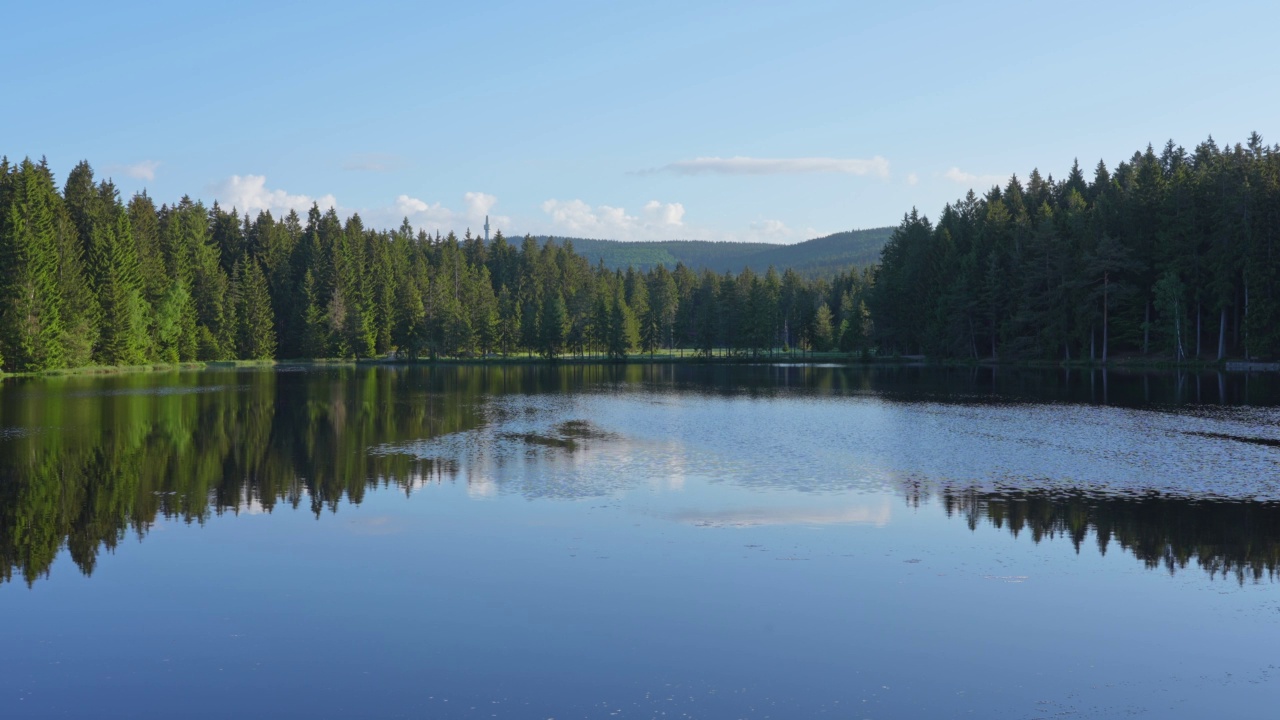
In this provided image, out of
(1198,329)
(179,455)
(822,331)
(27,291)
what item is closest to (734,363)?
(822,331)

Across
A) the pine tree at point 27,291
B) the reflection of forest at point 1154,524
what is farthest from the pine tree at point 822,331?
the reflection of forest at point 1154,524

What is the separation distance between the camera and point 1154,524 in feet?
66.0

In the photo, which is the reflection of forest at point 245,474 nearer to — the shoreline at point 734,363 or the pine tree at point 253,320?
the shoreline at point 734,363

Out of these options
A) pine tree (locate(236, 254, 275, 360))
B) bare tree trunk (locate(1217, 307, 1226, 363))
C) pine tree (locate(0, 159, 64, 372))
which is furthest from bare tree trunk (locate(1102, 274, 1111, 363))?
pine tree (locate(236, 254, 275, 360))

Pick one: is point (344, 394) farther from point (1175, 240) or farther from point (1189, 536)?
point (1175, 240)

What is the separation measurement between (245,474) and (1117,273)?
87215mm

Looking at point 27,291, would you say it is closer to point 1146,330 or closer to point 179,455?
point 179,455

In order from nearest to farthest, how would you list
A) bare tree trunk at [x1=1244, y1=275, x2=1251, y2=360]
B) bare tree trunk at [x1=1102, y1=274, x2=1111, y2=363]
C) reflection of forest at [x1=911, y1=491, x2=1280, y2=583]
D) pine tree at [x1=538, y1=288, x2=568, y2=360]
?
1. reflection of forest at [x1=911, y1=491, x2=1280, y2=583]
2. bare tree trunk at [x1=1244, y1=275, x2=1251, y2=360]
3. bare tree trunk at [x1=1102, y1=274, x2=1111, y2=363]
4. pine tree at [x1=538, y1=288, x2=568, y2=360]

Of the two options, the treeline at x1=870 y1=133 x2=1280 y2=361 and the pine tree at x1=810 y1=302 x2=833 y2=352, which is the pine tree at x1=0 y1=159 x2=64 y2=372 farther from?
the pine tree at x1=810 y1=302 x2=833 y2=352

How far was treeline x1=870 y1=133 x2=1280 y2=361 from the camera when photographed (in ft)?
263

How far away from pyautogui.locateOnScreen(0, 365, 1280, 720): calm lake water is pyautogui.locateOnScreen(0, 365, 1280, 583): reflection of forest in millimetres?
157

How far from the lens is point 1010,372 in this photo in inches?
3371

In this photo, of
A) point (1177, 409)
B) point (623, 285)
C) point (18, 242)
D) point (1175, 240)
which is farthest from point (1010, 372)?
point (623, 285)

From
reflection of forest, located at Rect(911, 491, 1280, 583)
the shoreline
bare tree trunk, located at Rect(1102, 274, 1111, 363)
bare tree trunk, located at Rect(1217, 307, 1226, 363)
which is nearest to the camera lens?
reflection of forest, located at Rect(911, 491, 1280, 583)
